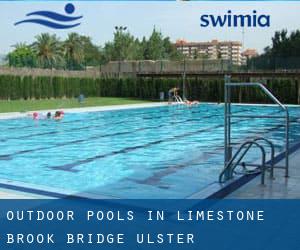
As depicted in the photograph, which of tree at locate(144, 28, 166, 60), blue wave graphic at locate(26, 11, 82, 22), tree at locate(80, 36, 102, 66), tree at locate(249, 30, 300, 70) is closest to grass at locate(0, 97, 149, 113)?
blue wave graphic at locate(26, 11, 82, 22)

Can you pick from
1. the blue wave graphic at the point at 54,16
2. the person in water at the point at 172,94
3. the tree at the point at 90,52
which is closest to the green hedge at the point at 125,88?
the person in water at the point at 172,94

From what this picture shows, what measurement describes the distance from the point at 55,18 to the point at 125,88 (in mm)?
8417

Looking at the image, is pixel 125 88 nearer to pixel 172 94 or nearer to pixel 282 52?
pixel 172 94

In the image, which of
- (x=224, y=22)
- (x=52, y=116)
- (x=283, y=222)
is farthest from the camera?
(x=224, y=22)

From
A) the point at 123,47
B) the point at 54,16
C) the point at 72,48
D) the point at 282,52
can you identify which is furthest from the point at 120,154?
the point at 72,48

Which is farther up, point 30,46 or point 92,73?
point 30,46

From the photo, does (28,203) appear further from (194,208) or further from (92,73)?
(92,73)

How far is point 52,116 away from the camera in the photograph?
21406 millimetres

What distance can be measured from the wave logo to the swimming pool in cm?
1885

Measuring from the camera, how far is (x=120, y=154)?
11305mm

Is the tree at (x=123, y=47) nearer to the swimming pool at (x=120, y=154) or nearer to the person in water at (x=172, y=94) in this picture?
the person in water at (x=172, y=94)

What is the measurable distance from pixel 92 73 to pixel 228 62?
12.0m

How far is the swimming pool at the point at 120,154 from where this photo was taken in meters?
7.52

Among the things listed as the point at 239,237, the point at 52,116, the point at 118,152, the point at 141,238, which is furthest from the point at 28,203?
the point at 52,116
